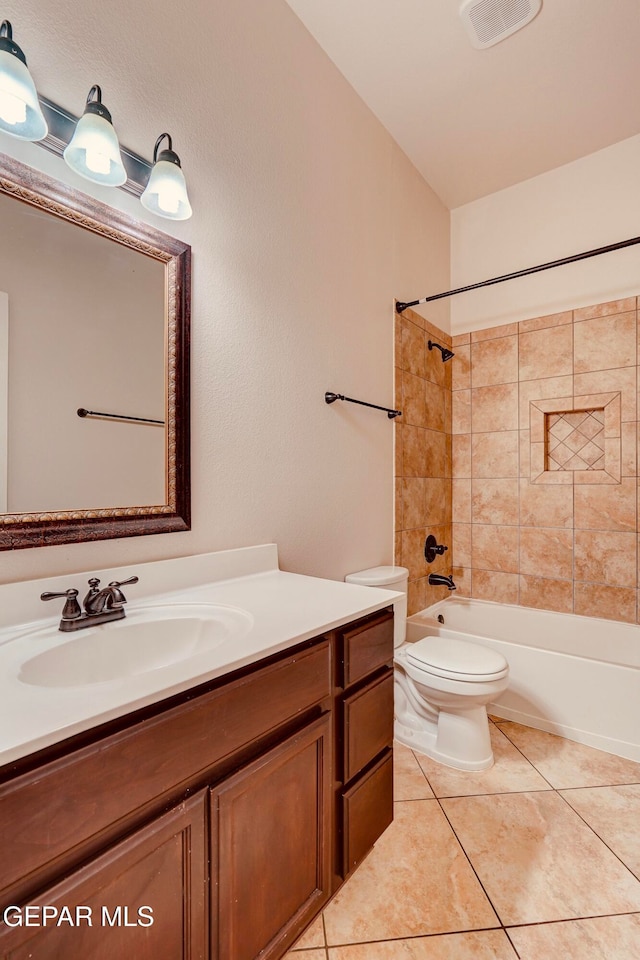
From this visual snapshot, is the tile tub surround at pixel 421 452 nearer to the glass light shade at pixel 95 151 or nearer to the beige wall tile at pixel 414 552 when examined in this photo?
the beige wall tile at pixel 414 552

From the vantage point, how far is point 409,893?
1.23 meters

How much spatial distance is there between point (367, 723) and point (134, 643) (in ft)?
2.14

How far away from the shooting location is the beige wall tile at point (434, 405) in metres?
2.66

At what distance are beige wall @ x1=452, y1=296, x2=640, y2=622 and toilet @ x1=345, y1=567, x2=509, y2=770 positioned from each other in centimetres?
94

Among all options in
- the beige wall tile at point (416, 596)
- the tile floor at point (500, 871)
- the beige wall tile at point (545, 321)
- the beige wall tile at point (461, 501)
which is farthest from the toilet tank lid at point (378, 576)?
the beige wall tile at point (545, 321)

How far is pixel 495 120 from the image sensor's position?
2.23m

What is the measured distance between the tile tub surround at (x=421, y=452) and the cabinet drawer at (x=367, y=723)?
3.63 feet

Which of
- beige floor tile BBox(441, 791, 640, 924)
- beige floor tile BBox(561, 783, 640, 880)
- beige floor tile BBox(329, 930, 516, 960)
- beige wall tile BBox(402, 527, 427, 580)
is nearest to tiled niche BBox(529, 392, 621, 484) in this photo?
beige wall tile BBox(402, 527, 427, 580)

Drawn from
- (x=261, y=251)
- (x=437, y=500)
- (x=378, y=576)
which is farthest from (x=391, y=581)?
(x=261, y=251)

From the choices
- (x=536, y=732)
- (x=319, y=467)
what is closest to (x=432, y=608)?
(x=536, y=732)

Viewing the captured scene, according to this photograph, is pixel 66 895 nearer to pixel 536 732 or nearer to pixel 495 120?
pixel 536 732

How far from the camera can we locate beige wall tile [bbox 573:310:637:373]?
2.37m

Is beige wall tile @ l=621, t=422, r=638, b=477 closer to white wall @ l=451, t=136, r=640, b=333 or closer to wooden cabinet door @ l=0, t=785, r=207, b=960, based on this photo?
white wall @ l=451, t=136, r=640, b=333

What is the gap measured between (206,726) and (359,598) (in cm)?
55
